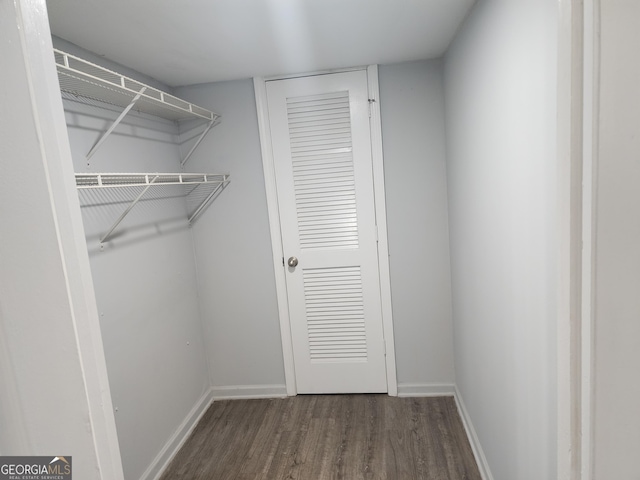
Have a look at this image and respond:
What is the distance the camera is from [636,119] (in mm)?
472

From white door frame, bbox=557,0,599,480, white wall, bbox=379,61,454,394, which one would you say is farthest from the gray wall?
white door frame, bbox=557,0,599,480

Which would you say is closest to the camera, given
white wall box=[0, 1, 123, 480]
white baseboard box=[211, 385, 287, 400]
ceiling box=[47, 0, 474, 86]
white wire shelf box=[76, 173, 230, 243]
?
white wall box=[0, 1, 123, 480]

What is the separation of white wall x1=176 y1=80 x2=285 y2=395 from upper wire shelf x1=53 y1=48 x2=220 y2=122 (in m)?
0.26

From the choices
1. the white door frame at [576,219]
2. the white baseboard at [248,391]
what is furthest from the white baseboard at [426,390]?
the white door frame at [576,219]

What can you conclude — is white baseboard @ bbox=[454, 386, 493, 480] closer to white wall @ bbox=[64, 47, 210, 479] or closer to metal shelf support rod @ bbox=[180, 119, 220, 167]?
white wall @ bbox=[64, 47, 210, 479]

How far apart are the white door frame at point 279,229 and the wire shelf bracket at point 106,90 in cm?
36

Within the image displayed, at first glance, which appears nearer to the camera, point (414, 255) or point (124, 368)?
point (124, 368)

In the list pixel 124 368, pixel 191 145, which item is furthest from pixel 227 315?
pixel 191 145

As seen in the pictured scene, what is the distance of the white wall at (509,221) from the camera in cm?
104

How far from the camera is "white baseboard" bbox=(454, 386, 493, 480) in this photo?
1833mm

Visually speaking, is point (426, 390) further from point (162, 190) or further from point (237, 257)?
point (162, 190)

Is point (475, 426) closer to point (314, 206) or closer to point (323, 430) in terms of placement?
point (323, 430)

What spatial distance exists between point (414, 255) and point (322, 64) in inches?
53.3

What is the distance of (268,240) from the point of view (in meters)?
2.62
